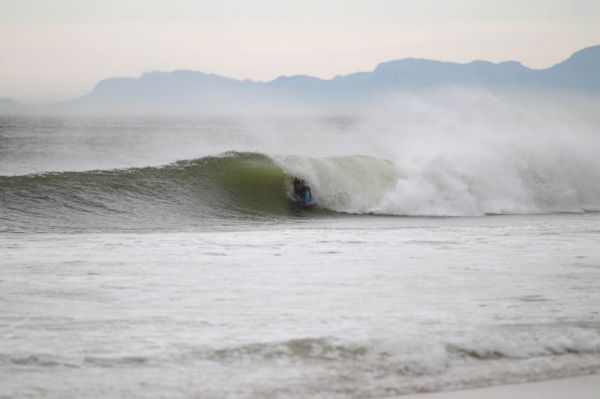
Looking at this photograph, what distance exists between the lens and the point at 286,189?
653 inches

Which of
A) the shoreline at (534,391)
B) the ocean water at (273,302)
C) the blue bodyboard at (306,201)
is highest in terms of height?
the blue bodyboard at (306,201)

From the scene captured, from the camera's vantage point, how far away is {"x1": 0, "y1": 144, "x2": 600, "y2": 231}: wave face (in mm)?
13797

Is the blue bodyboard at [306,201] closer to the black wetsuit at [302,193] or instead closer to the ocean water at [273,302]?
the black wetsuit at [302,193]

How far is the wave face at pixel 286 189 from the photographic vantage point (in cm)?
1380

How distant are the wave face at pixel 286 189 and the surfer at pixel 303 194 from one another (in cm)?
21

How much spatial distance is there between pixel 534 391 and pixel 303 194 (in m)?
12.5

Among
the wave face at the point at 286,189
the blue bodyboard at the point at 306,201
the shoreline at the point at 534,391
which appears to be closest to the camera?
the shoreline at the point at 534,391

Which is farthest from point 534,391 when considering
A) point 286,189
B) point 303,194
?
point 286,189

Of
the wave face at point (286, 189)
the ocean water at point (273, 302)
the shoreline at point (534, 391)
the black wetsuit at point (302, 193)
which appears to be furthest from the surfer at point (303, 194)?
the shoreline at point (534, 391)

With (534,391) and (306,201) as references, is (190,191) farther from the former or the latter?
(534,391)

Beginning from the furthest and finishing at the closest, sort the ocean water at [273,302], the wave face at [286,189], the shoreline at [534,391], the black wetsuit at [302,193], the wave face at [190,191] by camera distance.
→ 1. the black wetsuit at [302,193]
2. the wave face at [286,189]
3. the wave face at [190,191]
4. the ocean water at [273,302]
5. the shoreline at [534,391]

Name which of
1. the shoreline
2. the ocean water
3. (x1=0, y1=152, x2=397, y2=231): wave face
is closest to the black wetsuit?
(x1=0, y1=152, x2=397, y2=231): wave face

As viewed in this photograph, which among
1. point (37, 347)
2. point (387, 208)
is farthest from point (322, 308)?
point (387, 208)

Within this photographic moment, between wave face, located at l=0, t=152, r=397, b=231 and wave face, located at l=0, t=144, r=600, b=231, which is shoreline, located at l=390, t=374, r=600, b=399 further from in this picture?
wave face, located at l=0, t=144, r=600, b=231
